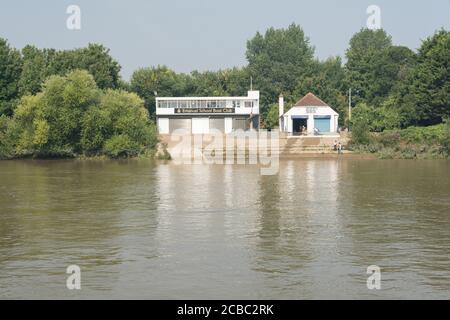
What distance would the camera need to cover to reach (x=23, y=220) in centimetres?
2708

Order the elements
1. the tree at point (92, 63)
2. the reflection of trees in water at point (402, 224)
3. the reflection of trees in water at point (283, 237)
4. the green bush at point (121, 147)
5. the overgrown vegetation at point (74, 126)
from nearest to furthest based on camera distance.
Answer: the reflection of trees in water at point (283, 237) → the reflection of trees in water at point (402, 224) → the overgrown vegetation at point (74, 126) → the green bush at point (121, 147) → the tree at point (92, 63)

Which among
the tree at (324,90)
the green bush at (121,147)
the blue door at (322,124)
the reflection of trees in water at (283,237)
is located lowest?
the reflection of trees in water at (283,237)

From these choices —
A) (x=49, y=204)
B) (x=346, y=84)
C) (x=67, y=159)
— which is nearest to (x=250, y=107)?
(x=346, y=84)

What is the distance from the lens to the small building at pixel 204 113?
80500 mm

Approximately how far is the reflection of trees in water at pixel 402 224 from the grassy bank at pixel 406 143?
14.3 meters

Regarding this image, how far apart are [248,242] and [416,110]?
49.7 metres

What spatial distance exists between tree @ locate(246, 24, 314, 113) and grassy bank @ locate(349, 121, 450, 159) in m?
42.7

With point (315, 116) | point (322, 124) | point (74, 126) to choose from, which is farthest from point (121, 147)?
point (322, 124)

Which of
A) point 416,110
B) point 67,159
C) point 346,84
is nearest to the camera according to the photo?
point 67,159

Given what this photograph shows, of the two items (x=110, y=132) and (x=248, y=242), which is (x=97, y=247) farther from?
(x=110, y=132)

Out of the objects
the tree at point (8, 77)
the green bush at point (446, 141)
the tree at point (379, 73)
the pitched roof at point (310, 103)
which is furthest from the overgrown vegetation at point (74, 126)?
the tree at point (379, 73)

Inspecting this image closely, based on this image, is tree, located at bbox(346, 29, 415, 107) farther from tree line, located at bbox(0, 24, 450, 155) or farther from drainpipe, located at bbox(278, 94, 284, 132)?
drainpipe, located at bbox(278, 94, 284, 132)

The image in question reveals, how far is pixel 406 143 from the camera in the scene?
63.0m

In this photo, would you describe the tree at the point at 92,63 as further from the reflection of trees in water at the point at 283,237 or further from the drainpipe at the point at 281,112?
the reflection of trees in water at the point at 283,237
